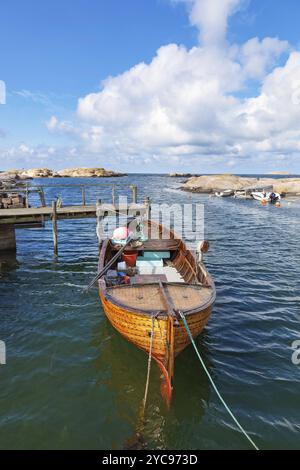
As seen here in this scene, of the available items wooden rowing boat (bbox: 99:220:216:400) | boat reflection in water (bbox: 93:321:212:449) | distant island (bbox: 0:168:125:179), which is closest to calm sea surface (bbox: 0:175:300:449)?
boat reflection in water (bbox: 93:321:212:449)

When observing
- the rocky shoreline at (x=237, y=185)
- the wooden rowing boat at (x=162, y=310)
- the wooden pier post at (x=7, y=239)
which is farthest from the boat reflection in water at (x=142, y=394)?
the rocky shoreline at (x=237, y=185)

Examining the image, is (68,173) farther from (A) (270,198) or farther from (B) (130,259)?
(B) (130,259)

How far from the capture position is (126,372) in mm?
8781

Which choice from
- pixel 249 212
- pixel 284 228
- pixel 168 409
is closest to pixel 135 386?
pixel 168 409

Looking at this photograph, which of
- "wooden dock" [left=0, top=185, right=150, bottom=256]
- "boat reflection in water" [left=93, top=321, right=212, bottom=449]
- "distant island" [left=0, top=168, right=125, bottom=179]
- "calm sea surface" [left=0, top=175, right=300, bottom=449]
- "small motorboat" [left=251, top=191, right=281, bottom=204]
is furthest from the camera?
"distant island" [left=0, top=168, right=125, bottom=179]

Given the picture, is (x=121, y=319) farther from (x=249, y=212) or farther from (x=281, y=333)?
(x=249, y=212)

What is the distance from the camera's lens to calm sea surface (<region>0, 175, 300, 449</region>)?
22.3 ft

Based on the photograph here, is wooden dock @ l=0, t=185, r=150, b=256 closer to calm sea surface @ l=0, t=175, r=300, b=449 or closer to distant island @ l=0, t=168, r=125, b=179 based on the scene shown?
calm sea surface @ l=0, t=175, r=300, b=449

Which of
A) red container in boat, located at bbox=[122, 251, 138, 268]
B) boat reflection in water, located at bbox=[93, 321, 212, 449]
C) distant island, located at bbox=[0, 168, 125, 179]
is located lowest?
boat reflection in water, located at bbox=[93, 321, 212, 449]

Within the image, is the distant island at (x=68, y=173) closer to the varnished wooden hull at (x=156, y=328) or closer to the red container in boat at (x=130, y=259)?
the red container in boat at (x=130, y=259)

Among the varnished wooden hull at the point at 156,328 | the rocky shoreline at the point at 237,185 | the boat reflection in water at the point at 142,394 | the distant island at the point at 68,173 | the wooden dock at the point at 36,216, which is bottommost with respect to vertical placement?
the boat reflection in water at the point at 142,394

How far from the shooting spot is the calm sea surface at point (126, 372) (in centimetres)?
680

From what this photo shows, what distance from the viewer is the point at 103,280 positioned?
10.6m
